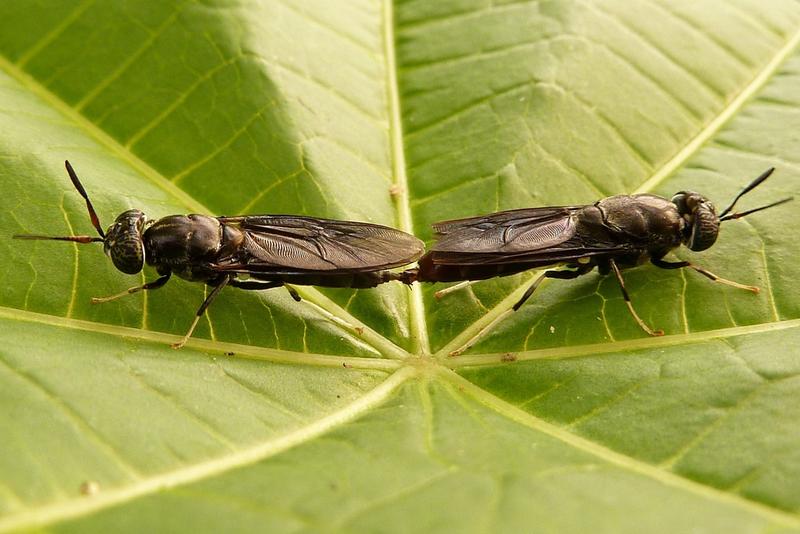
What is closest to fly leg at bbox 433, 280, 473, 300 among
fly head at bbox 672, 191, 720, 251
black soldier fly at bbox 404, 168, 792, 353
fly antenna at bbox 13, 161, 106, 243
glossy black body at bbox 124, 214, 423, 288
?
black soldier fly at bbox 404, 168, 792, 353

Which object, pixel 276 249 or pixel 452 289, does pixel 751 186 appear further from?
pixel 276 249

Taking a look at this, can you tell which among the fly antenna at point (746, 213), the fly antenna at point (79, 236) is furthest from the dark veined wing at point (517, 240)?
the fly antenna at point (79, 236)

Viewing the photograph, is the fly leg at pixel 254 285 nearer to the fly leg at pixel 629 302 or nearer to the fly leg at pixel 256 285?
the fly leg at pixel 256 285

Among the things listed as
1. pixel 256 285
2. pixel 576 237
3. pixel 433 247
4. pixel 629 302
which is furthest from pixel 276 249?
pixel 629 302

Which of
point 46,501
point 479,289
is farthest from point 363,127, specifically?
point 46,501

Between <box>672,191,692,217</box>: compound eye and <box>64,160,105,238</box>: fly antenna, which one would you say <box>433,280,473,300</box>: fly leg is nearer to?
<box>672,191,692,217</box>: compound eye

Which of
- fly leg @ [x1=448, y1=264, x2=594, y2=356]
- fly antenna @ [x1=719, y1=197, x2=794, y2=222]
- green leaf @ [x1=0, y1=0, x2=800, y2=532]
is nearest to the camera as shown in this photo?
green leaf @ [x1=0, y1=0, x2=800, y2=532]

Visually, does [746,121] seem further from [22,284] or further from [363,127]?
[22,284]
